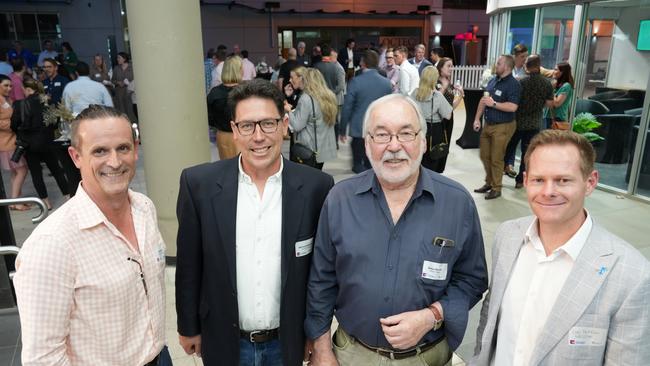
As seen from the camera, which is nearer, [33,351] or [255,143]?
[33,351]

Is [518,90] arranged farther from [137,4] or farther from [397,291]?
[397,291]

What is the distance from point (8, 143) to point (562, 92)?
779 cm

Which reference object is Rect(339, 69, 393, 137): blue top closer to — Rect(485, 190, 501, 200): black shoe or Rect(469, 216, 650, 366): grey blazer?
Rect(485, 190, 501, 200): black shoe

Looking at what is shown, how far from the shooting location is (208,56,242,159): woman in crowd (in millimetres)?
Answer: 5594

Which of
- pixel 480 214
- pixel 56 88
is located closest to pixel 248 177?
pixel 480 214

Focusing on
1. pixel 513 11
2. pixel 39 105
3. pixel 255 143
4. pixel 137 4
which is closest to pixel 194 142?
pixel 137 4

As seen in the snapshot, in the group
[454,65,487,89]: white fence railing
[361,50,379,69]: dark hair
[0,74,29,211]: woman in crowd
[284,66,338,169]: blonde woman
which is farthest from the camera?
[454,65,487,89]: white fence railing

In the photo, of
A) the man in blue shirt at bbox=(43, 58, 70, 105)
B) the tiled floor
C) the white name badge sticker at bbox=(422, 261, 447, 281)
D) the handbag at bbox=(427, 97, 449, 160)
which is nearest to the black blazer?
the white name badge sticker at bbox=(422, 261, 447, 281)

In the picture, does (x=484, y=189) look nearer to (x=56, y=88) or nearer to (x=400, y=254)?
(x=400, y=254)

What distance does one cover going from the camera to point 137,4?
3.87 meters

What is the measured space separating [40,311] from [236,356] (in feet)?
2.90

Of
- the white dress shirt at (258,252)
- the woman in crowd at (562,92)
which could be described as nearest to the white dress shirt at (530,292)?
the white dress shirt at (258,252)

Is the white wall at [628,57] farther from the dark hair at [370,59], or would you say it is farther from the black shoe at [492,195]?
the dark hair at [370,59]

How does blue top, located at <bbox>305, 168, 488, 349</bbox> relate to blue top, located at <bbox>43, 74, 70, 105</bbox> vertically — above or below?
below
